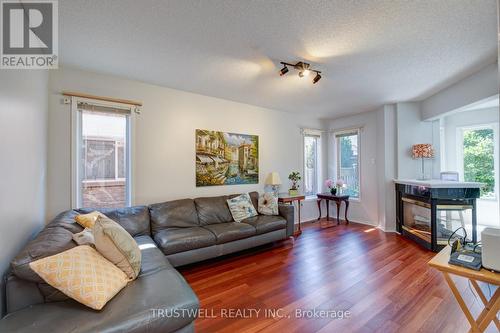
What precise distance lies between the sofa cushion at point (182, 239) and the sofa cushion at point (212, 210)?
412 millimetres

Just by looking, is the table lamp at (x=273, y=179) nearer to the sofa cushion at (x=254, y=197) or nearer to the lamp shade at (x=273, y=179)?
the lamp shade at (x=273, y=179)

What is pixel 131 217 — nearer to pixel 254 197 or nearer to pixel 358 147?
pixel 254 197

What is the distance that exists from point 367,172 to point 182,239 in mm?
4081

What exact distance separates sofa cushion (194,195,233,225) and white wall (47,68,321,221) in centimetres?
28

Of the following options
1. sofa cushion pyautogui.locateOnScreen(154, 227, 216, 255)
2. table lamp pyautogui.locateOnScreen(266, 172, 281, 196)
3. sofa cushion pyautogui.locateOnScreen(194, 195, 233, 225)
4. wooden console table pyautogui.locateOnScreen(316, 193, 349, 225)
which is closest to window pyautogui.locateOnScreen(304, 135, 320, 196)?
wooden console table pyautogui.locateOnScreen(316, 193, 349, 225)

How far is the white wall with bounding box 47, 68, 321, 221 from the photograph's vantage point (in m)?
2.59

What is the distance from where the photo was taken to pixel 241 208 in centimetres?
348

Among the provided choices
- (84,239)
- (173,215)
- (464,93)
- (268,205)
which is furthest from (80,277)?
(464,93)

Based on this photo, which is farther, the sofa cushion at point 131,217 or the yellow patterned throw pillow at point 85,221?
the sofa cushion at point 131,217

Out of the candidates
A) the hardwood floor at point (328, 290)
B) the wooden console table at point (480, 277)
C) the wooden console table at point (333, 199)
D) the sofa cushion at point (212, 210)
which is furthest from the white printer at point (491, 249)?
the wooden console table at point (333, 199)

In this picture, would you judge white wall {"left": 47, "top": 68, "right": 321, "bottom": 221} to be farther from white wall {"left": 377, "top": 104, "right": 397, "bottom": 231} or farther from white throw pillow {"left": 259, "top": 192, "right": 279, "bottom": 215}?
white wall {"left": 377, "top": 104, "right": 397, "bottom": 231}

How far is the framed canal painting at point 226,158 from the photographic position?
3.61 metres

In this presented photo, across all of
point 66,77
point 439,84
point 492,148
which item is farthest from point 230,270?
point 492,148

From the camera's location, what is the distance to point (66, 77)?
104 inches
